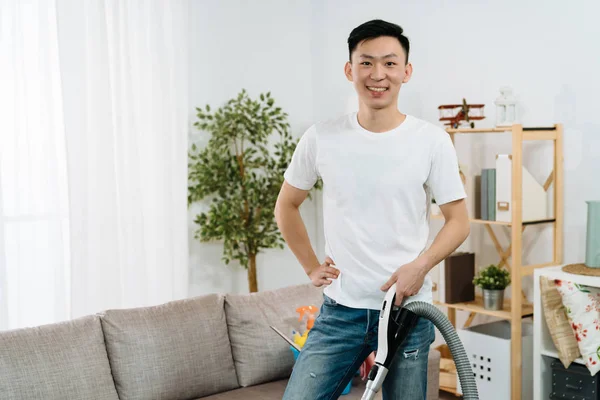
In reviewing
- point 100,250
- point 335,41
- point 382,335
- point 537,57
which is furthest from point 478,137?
point 382,335

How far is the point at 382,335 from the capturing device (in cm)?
173

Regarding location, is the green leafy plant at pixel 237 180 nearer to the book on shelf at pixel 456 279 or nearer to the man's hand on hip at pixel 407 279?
the book on shelf at pixel 456 279

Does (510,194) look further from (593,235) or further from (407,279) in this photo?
(407,279)

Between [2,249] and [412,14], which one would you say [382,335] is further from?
[412,14]

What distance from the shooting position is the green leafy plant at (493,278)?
338 cm

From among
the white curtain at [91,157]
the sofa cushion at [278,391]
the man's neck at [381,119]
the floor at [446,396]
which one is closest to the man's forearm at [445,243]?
the man's neck at [381,119]

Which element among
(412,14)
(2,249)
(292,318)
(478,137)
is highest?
(412,14)

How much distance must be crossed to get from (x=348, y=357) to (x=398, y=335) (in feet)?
0.56

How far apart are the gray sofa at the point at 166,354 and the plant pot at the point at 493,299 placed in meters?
0.63

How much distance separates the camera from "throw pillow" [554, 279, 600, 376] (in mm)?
2832

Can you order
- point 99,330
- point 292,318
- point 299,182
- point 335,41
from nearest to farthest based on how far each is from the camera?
point 299,182 → point 99,330 → point 292,318 → point 335,41

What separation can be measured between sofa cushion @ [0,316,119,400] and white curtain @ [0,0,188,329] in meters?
1.02

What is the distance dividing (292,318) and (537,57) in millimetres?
1691

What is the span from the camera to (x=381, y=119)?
1.83 m
